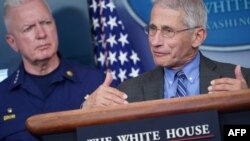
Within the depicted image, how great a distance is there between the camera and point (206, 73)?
5.56 ft

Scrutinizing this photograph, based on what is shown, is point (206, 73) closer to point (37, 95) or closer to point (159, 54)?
point (159, 54)

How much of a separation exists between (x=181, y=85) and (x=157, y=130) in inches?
25.1

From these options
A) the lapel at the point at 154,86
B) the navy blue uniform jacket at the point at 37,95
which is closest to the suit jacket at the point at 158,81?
the lapel at the point at 154,86

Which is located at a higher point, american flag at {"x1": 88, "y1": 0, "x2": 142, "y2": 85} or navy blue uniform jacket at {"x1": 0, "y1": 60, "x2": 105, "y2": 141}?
american flag at {"x1": 88, "y1": 0, "x2": 142, "y2": 85}

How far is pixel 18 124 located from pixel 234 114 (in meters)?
1.29

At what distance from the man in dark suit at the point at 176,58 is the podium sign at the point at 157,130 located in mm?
585

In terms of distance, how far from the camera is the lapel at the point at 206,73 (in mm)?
1651

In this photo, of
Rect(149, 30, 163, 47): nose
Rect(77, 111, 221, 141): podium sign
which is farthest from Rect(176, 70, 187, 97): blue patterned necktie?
Rect(77, 111, 221, 141): podium sign

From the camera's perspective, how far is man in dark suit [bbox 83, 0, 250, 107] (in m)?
1.68

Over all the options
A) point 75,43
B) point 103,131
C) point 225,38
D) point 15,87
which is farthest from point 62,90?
point 103,131

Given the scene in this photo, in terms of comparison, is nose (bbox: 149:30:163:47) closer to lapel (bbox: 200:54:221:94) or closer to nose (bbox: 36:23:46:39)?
lapel (bbox: 200:54:221:94)

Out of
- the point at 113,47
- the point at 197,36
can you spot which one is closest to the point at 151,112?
the point at 197,36

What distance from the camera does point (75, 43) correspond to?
111 inches

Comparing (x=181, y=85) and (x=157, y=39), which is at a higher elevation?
(x=157, y=39)
